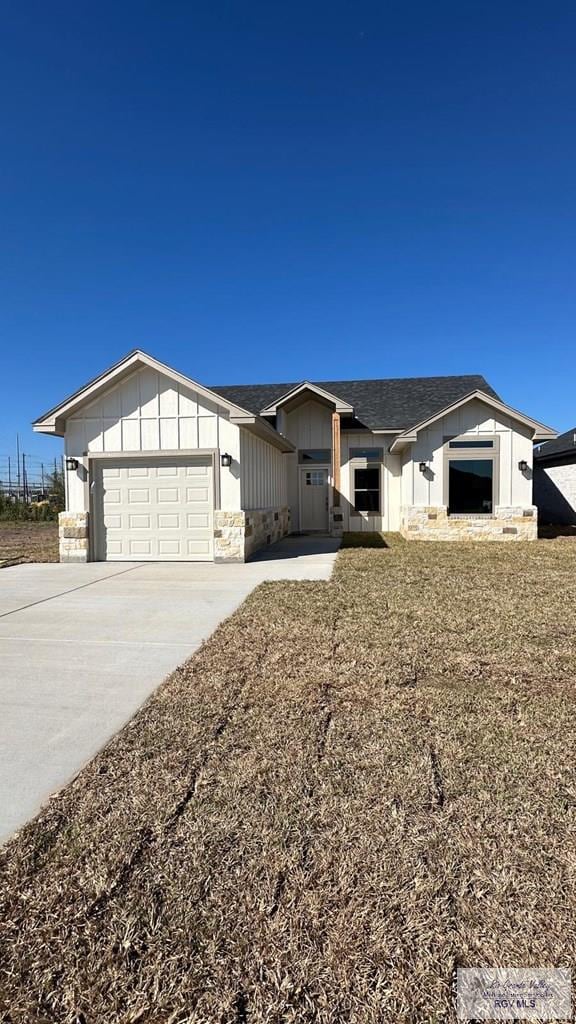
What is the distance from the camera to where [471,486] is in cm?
1366

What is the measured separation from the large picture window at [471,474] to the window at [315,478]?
174 inches

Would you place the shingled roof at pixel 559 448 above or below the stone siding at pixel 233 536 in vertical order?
above

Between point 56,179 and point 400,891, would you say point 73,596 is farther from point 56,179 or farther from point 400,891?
point 56,179

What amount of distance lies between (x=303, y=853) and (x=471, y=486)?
13.0 meters

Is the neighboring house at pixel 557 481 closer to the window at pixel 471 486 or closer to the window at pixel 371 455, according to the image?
the window at pixel 471 486

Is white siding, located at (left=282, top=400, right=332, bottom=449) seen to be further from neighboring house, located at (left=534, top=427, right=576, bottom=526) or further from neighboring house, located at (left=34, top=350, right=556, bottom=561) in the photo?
neighboring house, located at (left=534, top=427, right=576, bottom=526)

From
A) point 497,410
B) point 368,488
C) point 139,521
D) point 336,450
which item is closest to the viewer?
point 139,521

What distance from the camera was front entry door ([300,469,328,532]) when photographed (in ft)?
54.3

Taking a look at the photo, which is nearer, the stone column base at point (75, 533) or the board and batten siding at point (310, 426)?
the stone column base at point (75, 533)

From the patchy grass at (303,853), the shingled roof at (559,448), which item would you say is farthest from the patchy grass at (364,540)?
the shingled roof at (559,448)

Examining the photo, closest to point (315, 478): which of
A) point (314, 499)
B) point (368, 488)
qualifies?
point (314, 499)

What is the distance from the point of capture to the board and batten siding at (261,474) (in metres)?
10.7

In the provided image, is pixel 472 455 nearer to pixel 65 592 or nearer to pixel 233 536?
pixel 233 536
